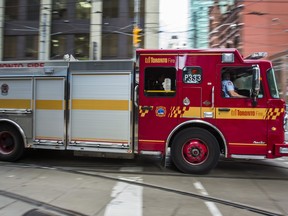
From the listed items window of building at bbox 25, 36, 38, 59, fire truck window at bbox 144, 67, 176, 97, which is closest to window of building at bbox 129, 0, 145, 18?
window of building at bbox 25, 36, 38, 59

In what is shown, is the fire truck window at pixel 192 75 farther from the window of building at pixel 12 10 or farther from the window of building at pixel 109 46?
the window of building at pixel 12 10

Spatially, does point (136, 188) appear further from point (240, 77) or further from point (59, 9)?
point (59, 9)

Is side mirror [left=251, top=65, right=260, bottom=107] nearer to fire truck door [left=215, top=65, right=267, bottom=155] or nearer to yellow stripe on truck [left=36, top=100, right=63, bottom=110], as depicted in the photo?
fire truck door [left=215, top=65, right=267, bottom=155]

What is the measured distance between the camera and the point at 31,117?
1016cm

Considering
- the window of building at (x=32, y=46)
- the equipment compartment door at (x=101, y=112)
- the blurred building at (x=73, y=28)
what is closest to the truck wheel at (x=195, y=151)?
the equipment compartment door at (x=101, y=112)

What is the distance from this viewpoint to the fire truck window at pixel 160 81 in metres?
9.03

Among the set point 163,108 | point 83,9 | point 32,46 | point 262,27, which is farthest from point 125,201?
point 262,27

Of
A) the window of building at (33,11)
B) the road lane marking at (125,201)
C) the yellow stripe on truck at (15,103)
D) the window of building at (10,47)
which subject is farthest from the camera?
the window of building at (10,47)

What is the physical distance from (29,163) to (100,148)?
2100 millimetres

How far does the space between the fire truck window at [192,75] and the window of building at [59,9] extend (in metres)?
→ 25.0

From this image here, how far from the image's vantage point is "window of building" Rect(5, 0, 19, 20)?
32844 mm

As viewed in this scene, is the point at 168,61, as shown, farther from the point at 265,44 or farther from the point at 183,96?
the point at 265,44

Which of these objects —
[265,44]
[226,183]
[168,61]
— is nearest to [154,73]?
[168,61]

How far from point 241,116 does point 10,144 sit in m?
5.81
